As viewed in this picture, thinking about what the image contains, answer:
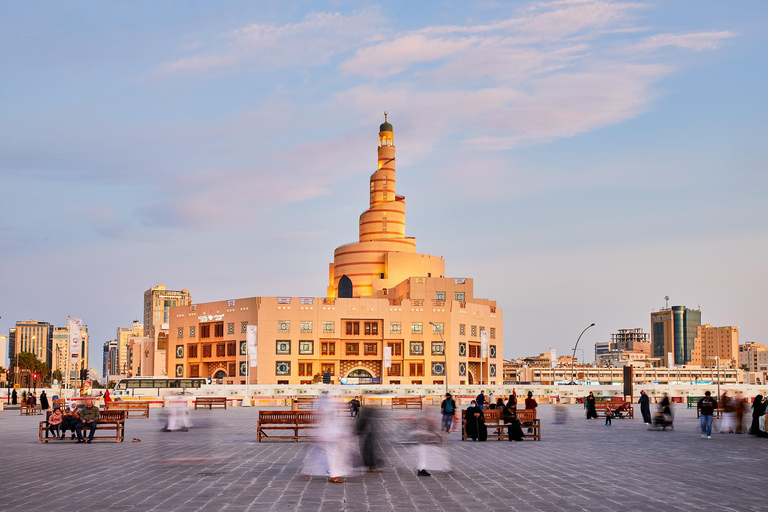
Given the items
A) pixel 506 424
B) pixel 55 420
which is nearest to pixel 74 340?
pixel 55 420

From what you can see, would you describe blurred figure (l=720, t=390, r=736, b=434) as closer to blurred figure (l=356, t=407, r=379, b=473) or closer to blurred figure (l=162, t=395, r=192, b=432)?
blurred figure (l=356, t=407, r=379, b=473)

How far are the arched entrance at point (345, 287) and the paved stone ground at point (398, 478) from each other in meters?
100

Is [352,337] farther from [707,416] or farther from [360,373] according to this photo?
[707,416]

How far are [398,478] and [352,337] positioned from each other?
93.8m

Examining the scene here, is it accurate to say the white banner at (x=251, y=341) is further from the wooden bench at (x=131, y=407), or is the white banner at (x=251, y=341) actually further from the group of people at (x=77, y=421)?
the group of people at (x=77, y=421)

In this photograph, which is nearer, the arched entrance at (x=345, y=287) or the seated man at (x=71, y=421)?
the seated man at (x=71, y=421)

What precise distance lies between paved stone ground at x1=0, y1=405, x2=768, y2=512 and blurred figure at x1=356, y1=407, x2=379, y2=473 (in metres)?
0.35

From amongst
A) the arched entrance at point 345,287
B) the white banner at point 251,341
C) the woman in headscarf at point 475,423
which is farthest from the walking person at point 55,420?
the arched entrance at point 345,287

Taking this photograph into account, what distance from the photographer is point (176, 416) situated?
29656 millimetres

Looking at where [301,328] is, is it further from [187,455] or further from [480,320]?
[187,455]

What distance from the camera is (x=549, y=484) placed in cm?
1388

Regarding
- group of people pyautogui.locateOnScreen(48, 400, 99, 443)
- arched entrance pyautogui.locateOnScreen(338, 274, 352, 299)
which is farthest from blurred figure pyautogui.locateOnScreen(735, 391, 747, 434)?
arched entrance pyautogui.locateOnScreen(338, 274, 352, 299)

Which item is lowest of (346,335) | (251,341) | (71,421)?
(71,421)

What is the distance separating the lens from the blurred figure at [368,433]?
15.1m
